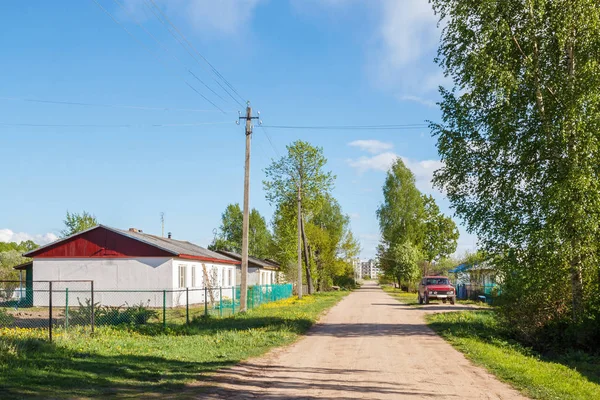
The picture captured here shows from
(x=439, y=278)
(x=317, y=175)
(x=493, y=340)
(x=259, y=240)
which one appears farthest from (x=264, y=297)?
(x=259, y=240)

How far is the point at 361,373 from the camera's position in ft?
38.2

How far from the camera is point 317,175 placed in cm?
5212

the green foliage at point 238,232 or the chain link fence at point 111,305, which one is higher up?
the green foliage at point 238,232

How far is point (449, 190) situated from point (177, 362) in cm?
1280

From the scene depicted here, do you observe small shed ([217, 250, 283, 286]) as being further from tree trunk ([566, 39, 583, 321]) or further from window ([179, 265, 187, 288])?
tree trunk ([566, 39, 583, 321])

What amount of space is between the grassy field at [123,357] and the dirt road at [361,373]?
2.80 ft

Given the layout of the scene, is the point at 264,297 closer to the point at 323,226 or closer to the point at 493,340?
the point at 493,340

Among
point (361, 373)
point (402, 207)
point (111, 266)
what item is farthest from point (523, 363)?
point (402, 207)

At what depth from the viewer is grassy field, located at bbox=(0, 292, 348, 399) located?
973 centimetres

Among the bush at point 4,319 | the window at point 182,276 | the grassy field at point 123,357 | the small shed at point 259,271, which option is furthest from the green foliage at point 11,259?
the grassy field at point 123,357

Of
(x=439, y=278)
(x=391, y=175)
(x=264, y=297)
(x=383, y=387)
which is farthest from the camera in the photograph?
(x=391, y=175)

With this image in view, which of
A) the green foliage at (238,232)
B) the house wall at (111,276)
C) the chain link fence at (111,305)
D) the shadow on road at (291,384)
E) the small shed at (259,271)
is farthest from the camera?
the green foliage at (238,232)

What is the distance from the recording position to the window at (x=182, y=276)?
35.6 meters

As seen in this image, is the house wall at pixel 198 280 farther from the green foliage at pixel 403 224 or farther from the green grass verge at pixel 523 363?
the green foliage at pixel 403 224
